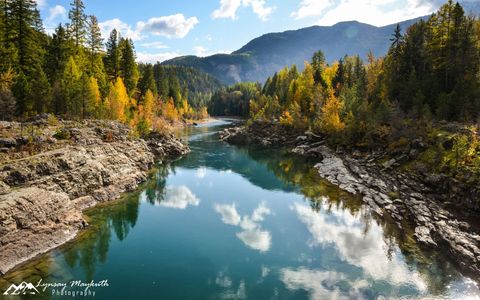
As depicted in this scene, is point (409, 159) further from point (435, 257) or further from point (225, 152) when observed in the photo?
point (225, 152)

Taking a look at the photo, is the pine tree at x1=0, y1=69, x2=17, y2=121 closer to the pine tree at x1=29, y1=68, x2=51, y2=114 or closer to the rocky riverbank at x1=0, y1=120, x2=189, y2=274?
the pine tree at x1=29, y1=68, x2=51, y2=114

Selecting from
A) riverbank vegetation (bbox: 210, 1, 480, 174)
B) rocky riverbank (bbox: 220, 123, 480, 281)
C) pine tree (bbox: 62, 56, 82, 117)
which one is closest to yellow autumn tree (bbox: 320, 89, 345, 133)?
riverbank vegetation (bbox: 210, 1, 480, 174)

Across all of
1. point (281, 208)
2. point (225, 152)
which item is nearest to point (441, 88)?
point (281, 208)

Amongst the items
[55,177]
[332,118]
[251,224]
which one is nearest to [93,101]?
[55,177]

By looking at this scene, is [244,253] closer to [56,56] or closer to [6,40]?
[6,40]

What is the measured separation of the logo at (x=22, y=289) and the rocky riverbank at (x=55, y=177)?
7.16ft

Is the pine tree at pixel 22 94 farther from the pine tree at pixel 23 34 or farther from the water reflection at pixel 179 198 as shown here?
the water reflection at pixel 179 198

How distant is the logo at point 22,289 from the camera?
2186cm

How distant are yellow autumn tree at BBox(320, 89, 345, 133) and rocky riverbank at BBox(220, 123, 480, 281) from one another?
6.04 meters

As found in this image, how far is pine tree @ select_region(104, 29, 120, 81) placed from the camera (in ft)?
308

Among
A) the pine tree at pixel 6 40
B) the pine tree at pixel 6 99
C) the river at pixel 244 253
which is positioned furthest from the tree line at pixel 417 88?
the pine tree at pixel 6 40

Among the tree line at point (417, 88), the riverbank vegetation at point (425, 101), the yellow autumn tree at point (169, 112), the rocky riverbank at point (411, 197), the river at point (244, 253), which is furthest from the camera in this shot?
the yellow autumn tree at point (169, 112)

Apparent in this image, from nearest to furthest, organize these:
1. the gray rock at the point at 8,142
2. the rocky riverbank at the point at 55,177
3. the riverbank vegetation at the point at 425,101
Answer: the rocky riverbank at the point at 55,177, the gray rock at the point at 8,142, the riverbank vegetation at the point at 425,101

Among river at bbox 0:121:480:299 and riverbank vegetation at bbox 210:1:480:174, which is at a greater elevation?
riverbank vegetation at bbox 210:1:480:174
